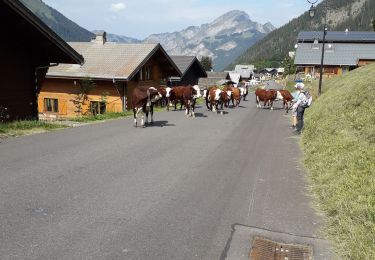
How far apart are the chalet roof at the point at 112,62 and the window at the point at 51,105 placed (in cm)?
241

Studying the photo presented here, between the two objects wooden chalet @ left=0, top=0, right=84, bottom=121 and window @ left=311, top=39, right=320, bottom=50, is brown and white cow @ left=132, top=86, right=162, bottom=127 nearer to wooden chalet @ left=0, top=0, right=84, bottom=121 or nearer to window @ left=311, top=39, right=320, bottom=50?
wooden chalet @ left=0, top=0, right=84, bottom=121

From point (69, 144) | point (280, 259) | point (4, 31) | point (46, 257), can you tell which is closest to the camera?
point (46, 257)

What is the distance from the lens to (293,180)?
27.9ft

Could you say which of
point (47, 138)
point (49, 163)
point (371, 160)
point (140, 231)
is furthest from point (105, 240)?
point (47, 138)

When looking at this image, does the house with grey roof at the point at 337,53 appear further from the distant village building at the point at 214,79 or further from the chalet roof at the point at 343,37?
the distant village building at the point at 214,79

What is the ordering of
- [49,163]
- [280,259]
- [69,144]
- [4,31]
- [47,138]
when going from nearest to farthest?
[280,259], [49,163], [69,144], [47,138], [4,31]

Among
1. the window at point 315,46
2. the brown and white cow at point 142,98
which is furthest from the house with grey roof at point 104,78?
the window at point 315,46

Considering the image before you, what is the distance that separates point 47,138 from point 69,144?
1268 millimetres

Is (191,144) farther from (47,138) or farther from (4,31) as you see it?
(4,31)

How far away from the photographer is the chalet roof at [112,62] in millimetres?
29000

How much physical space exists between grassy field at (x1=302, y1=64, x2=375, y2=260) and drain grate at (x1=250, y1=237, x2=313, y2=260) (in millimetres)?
462

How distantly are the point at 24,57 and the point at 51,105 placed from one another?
15.9 metres

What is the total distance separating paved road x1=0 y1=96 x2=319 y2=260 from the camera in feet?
16.8

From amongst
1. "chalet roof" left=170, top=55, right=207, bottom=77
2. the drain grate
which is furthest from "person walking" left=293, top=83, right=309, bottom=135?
"chalet roof" left=170, top=55, right=207, bottom=77
